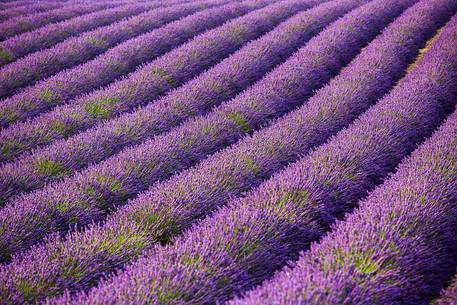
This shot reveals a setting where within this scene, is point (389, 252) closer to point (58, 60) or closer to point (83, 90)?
point (83, 90)

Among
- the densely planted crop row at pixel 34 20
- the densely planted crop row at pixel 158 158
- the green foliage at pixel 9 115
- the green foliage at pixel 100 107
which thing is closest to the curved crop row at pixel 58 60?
the green foliage at pixel 9 115

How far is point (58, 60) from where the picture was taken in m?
6.90

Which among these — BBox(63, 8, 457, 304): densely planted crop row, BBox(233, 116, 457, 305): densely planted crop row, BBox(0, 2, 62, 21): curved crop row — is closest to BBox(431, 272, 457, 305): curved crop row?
BBox(233, 116, 457, 305): densely planted crop row

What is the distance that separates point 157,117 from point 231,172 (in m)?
1.65

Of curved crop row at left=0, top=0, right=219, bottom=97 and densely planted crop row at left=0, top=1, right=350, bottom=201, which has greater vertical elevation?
curved crop row at left=0, top=0, right=219, bottom=97

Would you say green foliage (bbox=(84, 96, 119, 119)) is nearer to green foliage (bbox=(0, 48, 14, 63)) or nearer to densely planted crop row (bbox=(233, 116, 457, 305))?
green foliage (bbox=(0, 48, 14, 63))

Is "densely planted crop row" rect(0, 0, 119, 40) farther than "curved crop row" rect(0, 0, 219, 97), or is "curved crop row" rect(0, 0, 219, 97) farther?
"densely planted crop row" rect(0, 0, 119, 40)

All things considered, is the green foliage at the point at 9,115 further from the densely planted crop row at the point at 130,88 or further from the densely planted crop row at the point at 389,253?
the densely planted crop row at the point at 389,253

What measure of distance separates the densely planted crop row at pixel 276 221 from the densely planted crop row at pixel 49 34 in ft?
19.1

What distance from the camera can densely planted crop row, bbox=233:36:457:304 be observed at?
2.04 m

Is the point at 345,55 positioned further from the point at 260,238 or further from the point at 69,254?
the point at 69,254

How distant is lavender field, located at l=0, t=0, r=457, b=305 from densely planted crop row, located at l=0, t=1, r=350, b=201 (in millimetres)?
19

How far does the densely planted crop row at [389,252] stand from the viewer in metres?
2.04

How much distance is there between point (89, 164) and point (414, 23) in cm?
671
